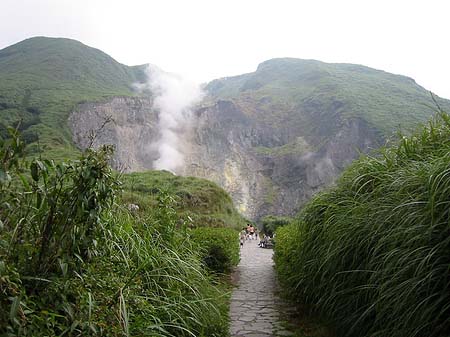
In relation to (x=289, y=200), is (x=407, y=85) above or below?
above

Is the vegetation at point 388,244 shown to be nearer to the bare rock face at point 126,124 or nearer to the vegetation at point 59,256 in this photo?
the vegetation at point 59,256

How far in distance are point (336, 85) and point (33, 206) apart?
8656 cm

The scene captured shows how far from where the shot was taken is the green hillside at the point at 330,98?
65.3 meters

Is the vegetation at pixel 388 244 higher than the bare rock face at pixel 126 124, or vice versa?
the bare rock face at pixel 126 124

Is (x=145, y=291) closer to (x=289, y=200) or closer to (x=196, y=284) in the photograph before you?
(x=196, y=284)

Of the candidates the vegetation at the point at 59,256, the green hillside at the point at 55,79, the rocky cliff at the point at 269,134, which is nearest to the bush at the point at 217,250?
the vegetation at the point at 59,256

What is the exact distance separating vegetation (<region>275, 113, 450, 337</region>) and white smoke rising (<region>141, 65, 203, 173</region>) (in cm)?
5690

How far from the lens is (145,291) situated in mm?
3279

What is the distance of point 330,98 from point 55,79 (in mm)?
51470

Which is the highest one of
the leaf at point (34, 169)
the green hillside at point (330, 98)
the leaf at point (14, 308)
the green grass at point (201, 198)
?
the green hillside at point (330, 98)

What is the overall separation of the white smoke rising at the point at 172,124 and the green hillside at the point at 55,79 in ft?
25.2

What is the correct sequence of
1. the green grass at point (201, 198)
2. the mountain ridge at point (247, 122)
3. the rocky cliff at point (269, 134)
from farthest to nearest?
1. the rocky cliff at point (269, 134)
2. the mountain ridge at point (247, 122)
3. the green grass at point (201, 198)

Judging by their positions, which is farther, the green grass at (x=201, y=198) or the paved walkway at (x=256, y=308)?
the green grass at (x=201, y=198)

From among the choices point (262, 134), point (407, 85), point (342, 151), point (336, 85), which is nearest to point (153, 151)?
point (262, 134)
